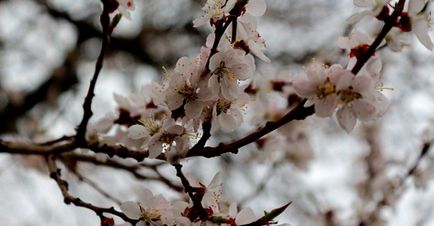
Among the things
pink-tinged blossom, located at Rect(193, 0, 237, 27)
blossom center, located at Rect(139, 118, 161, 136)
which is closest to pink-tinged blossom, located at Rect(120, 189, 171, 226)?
blossom center, located at Rect(139, 118, 161, 136)

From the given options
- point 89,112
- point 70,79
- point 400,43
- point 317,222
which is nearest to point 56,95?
point 70,79

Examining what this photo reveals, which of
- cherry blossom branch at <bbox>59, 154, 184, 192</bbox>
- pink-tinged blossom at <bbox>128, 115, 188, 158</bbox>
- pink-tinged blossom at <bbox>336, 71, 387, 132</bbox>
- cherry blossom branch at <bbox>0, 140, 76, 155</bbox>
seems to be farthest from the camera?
cherry blossom branch at <bbox>59, 154, 184, 192</bbox>

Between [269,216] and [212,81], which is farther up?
[212,81]

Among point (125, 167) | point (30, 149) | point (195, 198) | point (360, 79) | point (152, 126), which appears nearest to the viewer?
point (360, 79)

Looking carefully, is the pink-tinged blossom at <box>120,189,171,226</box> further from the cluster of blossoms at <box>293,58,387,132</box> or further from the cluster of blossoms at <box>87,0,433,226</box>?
the cluster of blossoms at <box>293,58,387,132</box>

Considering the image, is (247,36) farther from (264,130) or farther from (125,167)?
(125,167)

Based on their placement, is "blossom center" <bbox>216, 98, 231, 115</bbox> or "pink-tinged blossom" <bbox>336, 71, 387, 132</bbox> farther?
"blossom center" <bbox>216, 98, 231, 115</bbox>

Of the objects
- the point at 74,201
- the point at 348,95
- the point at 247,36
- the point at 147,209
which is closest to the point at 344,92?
the point at 348,95
